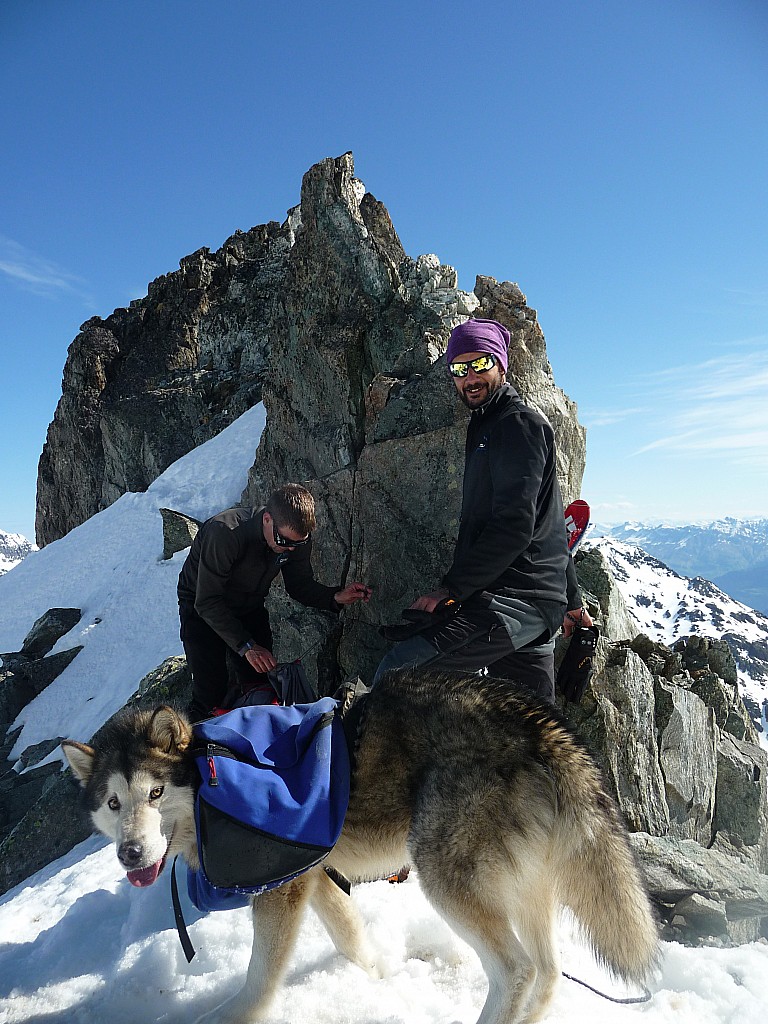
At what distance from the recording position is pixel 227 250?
4797 centimetres

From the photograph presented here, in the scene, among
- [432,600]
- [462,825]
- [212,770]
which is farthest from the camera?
[432,600]

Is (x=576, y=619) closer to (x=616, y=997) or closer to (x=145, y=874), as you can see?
(x=616, y=997)

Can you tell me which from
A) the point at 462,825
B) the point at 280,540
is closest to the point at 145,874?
the point at 462,825

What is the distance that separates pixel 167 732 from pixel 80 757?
55 centimetres

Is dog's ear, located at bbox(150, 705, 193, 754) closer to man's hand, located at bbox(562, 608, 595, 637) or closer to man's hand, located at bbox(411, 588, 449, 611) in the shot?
man's hand, located at bbox(411, 588, 449, 611)

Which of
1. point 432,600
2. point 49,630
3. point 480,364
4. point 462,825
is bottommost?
point 49,630

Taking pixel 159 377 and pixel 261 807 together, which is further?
pixel 159 377

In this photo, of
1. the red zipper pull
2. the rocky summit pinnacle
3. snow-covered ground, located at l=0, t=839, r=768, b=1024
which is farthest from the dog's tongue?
the rocky summit pinnacle

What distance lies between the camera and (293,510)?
5.23 meters

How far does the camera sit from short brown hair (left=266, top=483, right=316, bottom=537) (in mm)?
5242

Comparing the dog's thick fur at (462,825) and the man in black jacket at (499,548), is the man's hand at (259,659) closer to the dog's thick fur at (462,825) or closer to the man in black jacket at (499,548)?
the man in black jacket at (499,548)

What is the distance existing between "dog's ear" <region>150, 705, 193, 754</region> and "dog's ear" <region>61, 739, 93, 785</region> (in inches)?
16.5

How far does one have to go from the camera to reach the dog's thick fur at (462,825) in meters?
2.98

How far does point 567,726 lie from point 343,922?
214cm
